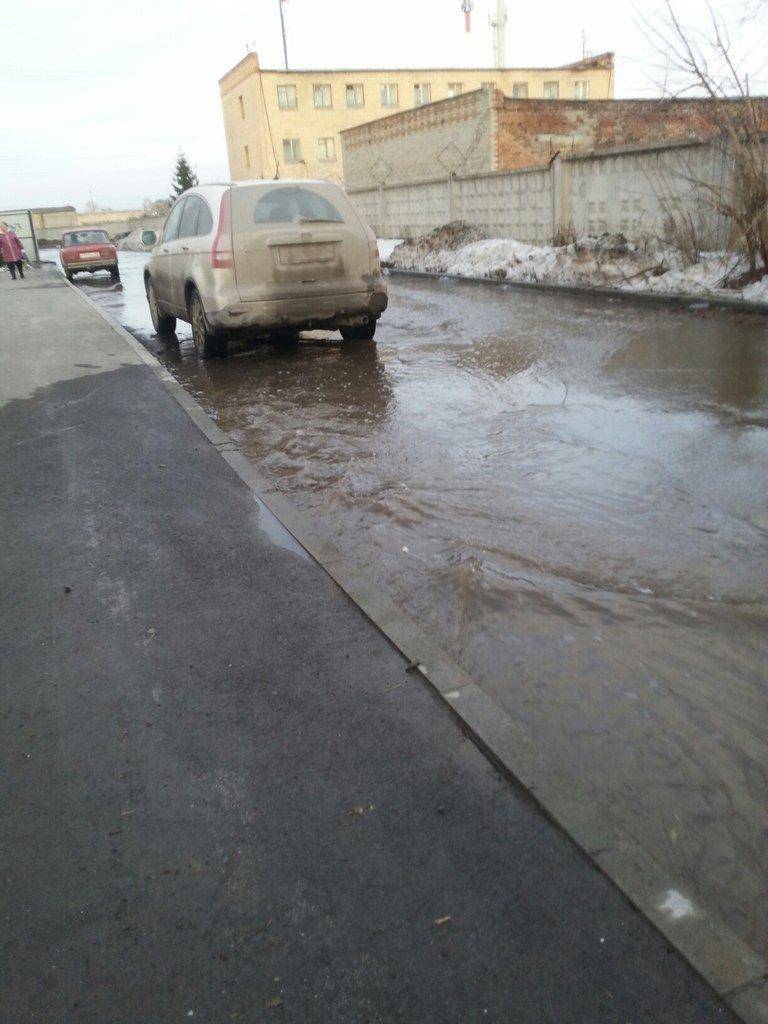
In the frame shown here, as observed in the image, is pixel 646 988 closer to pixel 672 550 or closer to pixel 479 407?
pixel 672 550

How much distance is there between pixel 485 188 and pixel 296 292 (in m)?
13.7

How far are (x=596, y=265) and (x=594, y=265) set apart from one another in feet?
0.16

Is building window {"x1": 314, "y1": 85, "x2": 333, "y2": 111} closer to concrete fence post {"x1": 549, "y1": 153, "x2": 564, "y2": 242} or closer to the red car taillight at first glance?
concrete fence post {"x1": 549, "y1": 153, "x2": 564, "y2": 242}

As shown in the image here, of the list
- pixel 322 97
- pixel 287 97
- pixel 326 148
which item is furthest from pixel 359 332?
pixel 322 97

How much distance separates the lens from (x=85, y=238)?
30.1m

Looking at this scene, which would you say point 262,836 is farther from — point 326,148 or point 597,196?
point 326,148

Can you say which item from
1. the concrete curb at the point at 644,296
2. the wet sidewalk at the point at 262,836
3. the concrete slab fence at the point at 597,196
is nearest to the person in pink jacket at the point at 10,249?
the concrete slab fence at the point at 597,196

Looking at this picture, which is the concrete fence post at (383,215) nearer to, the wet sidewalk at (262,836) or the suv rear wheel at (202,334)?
the suv rear wheel at (202,334)

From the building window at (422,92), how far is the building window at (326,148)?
23.8ft

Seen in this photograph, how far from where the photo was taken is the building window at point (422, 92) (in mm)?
60438

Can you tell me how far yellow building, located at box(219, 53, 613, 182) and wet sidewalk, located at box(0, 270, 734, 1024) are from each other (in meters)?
56.3

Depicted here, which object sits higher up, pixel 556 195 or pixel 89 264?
pixel 556 195

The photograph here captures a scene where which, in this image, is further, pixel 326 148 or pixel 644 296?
pixel 326 148

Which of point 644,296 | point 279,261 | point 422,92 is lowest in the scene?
point 644,296
